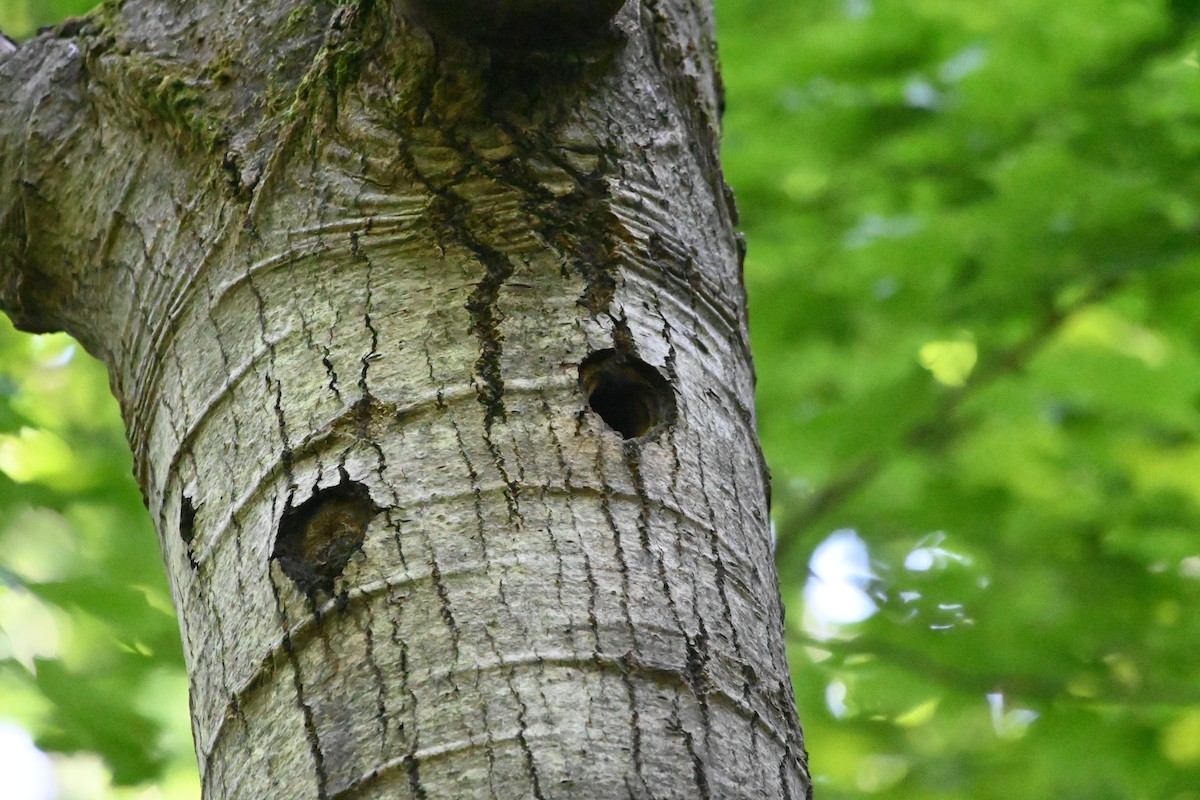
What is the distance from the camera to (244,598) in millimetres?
1262

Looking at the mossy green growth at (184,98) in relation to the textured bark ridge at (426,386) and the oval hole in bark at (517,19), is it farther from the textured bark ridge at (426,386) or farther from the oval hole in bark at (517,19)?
the oval hole in bark at (517,19)

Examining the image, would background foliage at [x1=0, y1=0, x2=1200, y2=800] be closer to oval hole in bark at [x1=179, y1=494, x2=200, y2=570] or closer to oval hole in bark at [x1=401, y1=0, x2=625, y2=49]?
oval hole in bark at [x1=179, y1=494, x2=200, y2=570]

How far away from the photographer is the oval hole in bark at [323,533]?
1219mm

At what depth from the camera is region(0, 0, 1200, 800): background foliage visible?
354cm

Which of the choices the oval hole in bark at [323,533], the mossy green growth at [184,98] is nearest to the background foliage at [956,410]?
the mossy green growth at [184,98]

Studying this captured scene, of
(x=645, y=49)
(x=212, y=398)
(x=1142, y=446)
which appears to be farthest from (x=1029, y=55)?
(x=212, y=398)

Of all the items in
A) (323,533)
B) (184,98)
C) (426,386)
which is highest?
(184,98)

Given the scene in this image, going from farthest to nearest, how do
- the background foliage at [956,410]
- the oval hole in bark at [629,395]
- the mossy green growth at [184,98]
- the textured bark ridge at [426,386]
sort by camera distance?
the background foliage at [956,410] → the mossy green growth at [184,98] → the oval hole in bark at [629,395] → the textured bark ridge at [426,386]

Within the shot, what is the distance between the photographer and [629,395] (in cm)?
139

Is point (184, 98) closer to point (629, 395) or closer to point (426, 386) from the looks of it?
point (426, 386)

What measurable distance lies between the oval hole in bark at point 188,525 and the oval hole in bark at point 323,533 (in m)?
0.18

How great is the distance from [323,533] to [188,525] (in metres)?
0.23

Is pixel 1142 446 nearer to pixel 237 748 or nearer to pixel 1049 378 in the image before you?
pixel 1049 378

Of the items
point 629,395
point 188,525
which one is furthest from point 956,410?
point 188,525
